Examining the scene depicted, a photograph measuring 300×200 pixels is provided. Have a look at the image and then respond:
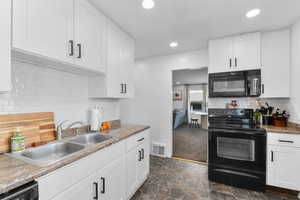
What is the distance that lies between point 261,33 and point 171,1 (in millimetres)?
1805

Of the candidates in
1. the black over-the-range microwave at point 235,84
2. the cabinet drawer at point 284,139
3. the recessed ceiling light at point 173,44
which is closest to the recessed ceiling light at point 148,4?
the recessed ceiling light at point 173,44

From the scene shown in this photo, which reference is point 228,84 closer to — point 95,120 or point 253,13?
point 253,13

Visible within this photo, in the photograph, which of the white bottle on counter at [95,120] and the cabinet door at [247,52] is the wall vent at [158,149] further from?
the cabinet door at [247,52]

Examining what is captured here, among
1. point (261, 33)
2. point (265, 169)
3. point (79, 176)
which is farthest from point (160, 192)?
point (261, 33)

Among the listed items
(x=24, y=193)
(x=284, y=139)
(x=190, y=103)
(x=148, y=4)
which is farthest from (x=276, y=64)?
(x=190, y=103)

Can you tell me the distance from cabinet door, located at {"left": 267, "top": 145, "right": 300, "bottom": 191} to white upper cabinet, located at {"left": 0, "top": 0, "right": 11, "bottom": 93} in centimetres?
297

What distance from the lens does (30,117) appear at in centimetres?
135

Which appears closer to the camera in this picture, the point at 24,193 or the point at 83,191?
the point at 24,193

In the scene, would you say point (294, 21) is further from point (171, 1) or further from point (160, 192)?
point (160, 192)

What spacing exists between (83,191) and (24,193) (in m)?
0.47

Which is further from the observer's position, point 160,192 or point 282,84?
point 282,84

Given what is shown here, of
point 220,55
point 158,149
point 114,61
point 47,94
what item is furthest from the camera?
point 158,149

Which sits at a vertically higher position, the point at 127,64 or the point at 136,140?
the point at 127,64

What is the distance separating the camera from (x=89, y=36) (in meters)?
1.59
